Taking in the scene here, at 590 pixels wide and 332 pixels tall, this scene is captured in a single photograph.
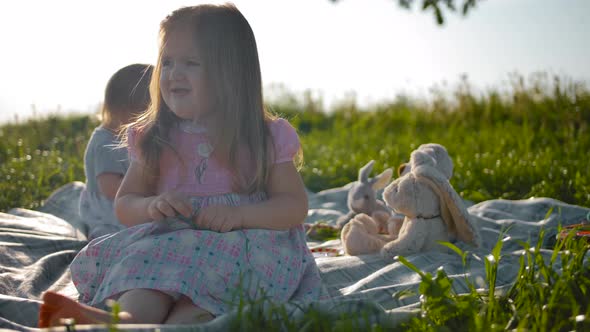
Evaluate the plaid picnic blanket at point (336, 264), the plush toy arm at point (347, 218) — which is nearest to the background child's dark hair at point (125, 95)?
the plaid picnic blanket at point (336, 264)

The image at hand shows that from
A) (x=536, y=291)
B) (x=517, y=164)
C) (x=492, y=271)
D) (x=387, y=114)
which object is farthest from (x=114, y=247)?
(x=387, y=114)

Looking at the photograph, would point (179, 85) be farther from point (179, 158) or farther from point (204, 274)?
point (204, 274)

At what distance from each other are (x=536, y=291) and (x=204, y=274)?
109 cm

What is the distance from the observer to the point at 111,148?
11.8ft

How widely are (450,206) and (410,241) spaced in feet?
0.82

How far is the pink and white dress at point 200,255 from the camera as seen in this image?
2.04m

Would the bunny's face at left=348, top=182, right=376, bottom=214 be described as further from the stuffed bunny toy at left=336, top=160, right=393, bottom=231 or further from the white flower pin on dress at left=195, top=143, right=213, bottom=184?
the white flower pin on dress at left=195, top=143, right=213, bottom=184

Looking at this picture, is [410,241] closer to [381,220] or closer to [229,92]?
[381,220]

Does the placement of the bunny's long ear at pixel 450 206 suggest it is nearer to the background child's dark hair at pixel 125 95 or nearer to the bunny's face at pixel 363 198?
the bunny's face at pixel 363 198

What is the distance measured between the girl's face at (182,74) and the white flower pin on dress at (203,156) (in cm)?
16

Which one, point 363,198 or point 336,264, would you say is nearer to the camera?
point 336,264

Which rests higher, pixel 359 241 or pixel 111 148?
pixel 111 148

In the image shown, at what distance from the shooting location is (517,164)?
5.04 metres

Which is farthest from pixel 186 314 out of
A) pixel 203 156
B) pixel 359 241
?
pixel 359 241
